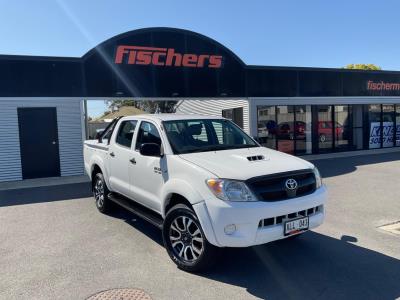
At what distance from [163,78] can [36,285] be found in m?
10.4

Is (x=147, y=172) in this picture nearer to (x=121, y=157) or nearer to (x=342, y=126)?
(x=121, y=157)

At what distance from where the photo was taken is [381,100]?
18797mm

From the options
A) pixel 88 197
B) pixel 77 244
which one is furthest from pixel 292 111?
pixel 77 244

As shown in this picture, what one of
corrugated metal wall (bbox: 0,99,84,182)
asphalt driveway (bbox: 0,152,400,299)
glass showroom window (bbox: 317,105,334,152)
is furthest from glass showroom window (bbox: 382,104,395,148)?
corrugated metal wall (bbox: 0,99,84,182)

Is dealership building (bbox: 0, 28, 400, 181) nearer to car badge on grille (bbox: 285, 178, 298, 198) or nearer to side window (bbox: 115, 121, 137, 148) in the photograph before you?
side window (bbox: 115, 121, 137, 148)

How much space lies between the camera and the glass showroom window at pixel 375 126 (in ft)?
61.3

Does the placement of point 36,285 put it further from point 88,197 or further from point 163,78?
point 163,78

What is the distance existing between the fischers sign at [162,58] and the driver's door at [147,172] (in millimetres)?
7899

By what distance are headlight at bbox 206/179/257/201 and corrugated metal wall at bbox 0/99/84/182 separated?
32.3 feet

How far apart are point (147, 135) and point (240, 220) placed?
2.35 metres

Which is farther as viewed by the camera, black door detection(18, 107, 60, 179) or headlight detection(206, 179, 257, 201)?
black door detection(18, 107, 60, 179)

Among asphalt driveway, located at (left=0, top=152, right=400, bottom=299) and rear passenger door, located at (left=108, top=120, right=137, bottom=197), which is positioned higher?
rear passenger door, located at (left=108, top=120, right=137, bottom=197)

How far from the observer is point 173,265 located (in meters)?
4.69

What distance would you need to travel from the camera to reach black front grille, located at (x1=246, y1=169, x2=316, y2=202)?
13.4 ft
